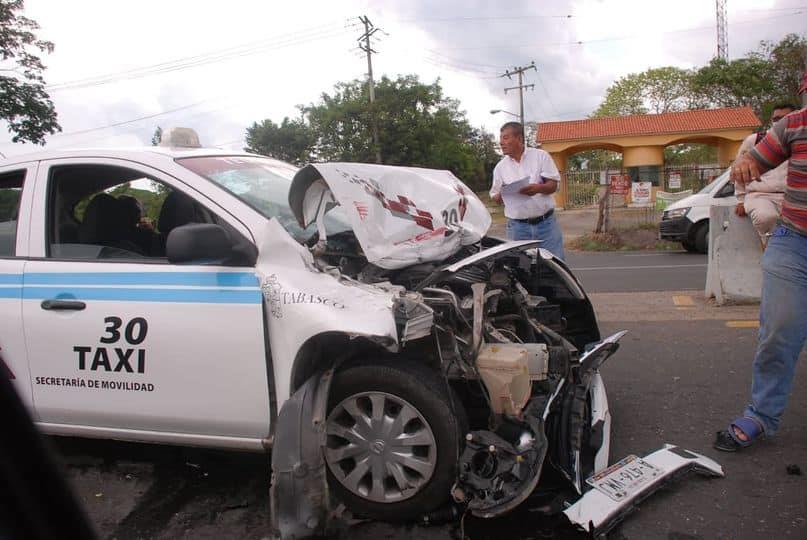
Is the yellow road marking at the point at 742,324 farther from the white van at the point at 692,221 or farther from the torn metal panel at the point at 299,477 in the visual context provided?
the white van at the point at 692,221

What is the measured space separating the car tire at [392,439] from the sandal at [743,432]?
157 centimetres

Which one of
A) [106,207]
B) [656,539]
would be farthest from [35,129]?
[656,539]

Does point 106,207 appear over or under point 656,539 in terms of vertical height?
over

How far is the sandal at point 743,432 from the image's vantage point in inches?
123

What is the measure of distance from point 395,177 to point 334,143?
37.9 metres

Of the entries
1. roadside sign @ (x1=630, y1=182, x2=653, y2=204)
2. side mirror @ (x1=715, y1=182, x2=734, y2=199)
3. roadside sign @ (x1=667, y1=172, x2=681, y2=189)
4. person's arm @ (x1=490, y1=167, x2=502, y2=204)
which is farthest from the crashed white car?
roadside sign @ (x1=667, y1=172, x2=681, y2=189)

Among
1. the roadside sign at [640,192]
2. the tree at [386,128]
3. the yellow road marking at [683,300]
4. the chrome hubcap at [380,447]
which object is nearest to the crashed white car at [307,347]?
the chrome hubcap at [380,447]

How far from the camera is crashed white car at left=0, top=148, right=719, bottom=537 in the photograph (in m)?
2.50

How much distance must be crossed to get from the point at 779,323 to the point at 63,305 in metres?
3.55

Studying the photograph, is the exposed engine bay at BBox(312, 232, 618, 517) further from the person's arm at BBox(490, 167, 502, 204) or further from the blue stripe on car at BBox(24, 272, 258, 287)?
the person's arm at BBox(490, 167, 502, 204)

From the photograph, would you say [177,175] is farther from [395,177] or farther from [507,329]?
[507,329]

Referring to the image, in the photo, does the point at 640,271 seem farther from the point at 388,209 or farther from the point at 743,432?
the point at 388,209

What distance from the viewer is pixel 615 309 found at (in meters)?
6.55

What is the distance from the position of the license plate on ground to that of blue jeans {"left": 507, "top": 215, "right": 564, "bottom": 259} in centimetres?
258
